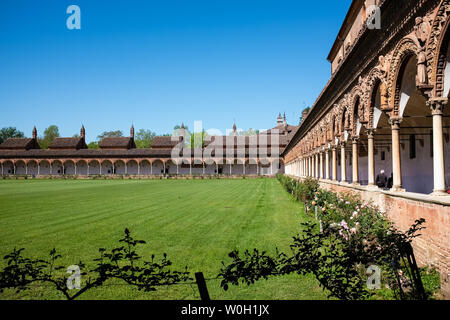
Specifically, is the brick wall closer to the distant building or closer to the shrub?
the shrub

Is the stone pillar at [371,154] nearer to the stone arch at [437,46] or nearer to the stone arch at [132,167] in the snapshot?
the stone arch at [437,46]

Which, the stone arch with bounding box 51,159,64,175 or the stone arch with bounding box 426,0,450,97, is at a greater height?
the stone arch with bounding box 426,0,450,97

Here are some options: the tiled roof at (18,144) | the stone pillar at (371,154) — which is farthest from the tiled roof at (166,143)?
the stone pillar at (371,154)

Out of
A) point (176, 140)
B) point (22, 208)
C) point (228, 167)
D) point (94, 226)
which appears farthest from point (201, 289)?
point (176, 140)

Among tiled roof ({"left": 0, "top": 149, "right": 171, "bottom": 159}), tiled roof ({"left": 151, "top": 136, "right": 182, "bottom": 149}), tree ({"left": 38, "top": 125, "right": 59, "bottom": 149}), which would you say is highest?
tree ({"left": 38, "top": 125, "right": 59, "bottom": 149})

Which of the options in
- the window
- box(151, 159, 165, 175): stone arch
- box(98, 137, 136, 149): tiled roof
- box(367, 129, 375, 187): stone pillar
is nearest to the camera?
box(367, 129, 375, 187): stone pillar

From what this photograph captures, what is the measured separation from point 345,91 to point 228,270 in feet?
41.8

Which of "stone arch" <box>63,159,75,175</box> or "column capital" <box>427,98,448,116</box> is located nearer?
"column capital" <box>427,98,448,116</box>

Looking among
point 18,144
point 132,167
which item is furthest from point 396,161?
point 18,144

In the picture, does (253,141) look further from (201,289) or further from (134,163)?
(201,289)

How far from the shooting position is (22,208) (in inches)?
663

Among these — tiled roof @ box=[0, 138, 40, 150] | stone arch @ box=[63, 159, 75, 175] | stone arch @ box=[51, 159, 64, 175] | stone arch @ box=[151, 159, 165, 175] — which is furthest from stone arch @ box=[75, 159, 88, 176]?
tiled roof @ box=[0, 138, 40, 150]

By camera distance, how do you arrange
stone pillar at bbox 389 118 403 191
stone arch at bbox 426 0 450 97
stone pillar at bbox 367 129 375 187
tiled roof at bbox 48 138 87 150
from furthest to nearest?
tiled roof at bbox 48 138 87 150
stone pillar at bbox 367 129 375 187
stone pillar at bbox 389 118 403 191
stone arch at bbox 426 0 450 97
